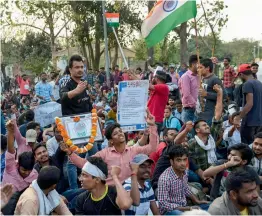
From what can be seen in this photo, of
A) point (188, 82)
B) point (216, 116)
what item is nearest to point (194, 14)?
point (188, 82)

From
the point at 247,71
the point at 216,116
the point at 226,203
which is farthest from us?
the point at 247,71

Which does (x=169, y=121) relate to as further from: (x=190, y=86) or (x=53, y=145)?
(x=53, y=145)

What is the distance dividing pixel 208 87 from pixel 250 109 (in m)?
0.72

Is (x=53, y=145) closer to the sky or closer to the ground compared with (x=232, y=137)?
closer to the sky

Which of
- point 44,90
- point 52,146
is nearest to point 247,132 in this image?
point 52,146

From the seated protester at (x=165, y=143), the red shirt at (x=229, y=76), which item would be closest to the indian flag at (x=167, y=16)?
the seated protester at (x=165, y=143)

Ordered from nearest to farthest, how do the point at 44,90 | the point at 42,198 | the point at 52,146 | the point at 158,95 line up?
the point at 42,198, the point at 52,146, the point at 158,95, the point at 44,90

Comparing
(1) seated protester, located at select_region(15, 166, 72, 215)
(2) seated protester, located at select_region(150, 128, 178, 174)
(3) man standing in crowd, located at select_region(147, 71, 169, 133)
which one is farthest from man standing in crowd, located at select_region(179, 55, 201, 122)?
(1) seated protester, located at select_region(15, 166, 72, 215)

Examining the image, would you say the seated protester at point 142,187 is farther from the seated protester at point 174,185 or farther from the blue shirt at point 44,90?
the blue shirt at point 44,90

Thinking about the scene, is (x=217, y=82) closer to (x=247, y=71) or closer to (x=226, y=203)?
(x=247, y=71)

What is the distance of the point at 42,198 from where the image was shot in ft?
13.4

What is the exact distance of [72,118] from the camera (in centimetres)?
534

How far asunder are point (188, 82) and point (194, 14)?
3.48 ft

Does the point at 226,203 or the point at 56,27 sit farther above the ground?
the point at 56,27
